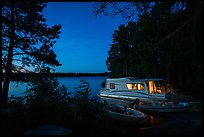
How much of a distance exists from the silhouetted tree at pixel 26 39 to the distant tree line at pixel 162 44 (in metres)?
5.28

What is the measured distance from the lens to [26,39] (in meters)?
9.22

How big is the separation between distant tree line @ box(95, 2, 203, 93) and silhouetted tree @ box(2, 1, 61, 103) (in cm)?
528

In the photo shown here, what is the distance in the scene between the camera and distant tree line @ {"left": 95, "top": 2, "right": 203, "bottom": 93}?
9.69 ft

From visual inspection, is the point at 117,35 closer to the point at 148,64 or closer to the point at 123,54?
the point at 123,54

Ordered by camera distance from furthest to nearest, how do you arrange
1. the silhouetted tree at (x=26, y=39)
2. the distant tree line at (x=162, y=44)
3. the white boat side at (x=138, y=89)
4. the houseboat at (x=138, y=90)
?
the white boat side at (x=138, y=89) < the houseboat at (x=138, y=90) < the silhouetted tree at (x=26, y=39) < the distant tree line at (x=162, y=44)

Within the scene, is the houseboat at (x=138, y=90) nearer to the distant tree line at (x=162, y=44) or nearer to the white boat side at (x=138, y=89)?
the white boat side at (x=138, y=89)

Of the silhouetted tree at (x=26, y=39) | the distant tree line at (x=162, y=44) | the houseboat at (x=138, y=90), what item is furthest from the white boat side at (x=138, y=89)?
the silhouetted tree at (x=26, y=39)

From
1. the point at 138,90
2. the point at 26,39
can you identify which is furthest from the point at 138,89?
the point at 26,39

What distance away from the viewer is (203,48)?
159 cm

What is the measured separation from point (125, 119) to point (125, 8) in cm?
536

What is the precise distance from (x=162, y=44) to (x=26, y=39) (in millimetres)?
7658

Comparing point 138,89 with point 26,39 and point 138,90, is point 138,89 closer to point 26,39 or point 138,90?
point 138,90

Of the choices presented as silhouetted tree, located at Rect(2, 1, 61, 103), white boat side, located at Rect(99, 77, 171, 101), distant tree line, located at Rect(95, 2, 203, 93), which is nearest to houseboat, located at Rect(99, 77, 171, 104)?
white boat side, located at Rect(99, 77, 171, 101)

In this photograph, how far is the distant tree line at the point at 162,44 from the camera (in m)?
2.95
